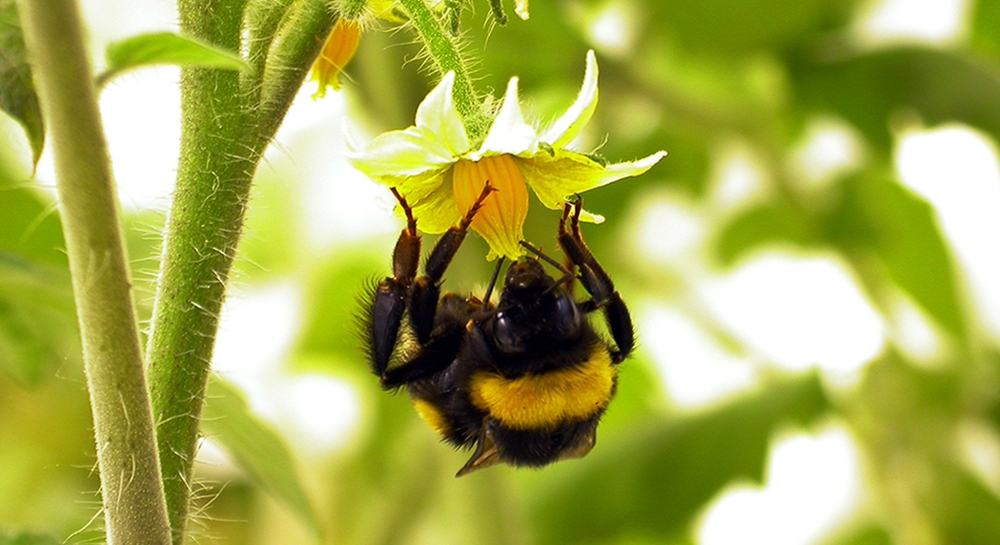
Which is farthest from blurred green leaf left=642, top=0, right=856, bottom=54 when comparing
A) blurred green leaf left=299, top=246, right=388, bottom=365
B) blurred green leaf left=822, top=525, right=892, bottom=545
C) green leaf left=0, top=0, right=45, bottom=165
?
green leaf left=0, top=0, right=45, bottom=165

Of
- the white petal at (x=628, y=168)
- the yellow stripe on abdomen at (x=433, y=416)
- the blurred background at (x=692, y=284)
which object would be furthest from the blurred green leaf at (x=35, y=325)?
the white petal at (x=628, y=168)

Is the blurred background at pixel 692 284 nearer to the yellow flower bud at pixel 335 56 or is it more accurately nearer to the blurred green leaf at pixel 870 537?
the blurred green leaf at pixel 870 537

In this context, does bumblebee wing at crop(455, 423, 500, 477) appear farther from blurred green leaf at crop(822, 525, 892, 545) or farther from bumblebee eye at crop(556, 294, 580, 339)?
blurred green leaf at crop(822, 525, 892, 545)

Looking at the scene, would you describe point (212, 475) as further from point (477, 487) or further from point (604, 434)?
point (477, 487)

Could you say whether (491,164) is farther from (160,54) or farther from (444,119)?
(160,54)

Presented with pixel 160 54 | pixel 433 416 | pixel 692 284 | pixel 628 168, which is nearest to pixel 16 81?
pixel 160 54

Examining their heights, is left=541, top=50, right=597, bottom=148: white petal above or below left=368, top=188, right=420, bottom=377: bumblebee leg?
above

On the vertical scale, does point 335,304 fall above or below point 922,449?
above

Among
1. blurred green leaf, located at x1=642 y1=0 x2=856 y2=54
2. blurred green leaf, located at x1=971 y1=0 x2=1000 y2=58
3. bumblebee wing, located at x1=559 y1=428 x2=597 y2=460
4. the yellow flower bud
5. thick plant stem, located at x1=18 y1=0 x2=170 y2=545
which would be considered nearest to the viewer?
thick plant stem, located at x1=18 y1=0 x2=170 y2=545
